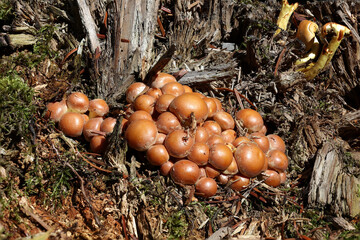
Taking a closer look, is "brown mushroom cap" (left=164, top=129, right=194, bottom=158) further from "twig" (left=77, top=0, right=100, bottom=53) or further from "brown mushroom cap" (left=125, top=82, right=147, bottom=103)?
"twig" (left=77, top=0, right=100, bottom=53)

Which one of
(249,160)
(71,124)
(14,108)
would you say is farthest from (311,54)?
(14,108)

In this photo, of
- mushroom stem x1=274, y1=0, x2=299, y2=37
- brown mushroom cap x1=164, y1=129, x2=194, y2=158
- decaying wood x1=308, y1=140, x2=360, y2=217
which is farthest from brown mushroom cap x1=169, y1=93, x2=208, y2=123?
mushroom stem x1=274, y1=0, x2=299, y2=37

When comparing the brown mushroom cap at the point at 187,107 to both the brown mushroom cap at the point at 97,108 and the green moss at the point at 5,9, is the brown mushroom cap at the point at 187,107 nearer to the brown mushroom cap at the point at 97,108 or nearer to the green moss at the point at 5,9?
the brown mushroom cap at the point at 97,108

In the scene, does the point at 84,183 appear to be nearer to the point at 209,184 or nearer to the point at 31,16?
the point at 209,184

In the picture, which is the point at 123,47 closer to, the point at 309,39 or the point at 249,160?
the point at 249,160

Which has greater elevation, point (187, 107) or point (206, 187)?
point (187, 107)

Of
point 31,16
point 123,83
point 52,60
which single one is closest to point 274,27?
point 123,83
